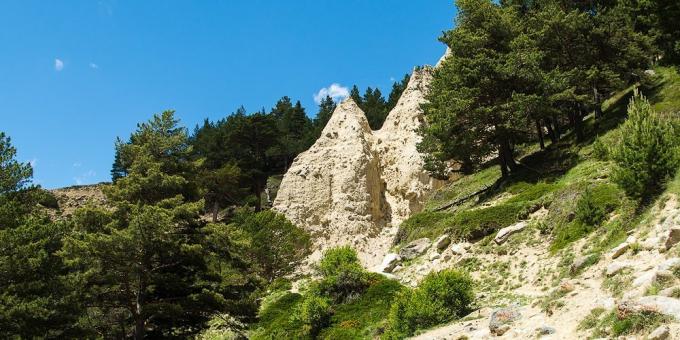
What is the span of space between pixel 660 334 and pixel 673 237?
3971 millimetres

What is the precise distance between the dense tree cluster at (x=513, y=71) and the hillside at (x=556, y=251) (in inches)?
90.8

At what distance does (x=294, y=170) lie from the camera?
4312 centimetres

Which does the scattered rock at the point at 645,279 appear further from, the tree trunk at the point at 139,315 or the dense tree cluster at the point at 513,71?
the dense tree cluster at the point at 513,71

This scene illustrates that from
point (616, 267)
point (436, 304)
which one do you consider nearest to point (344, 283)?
point (436, 304)

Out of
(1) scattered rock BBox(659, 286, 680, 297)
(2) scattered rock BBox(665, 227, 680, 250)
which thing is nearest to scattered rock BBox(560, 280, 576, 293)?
(2) scattered rock BBox(665, 227, 680, 250)

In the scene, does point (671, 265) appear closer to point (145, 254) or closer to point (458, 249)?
point (458, 249)

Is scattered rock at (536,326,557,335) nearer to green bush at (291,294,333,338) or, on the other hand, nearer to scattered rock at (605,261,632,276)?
scattered rock at (605,261,632,276)

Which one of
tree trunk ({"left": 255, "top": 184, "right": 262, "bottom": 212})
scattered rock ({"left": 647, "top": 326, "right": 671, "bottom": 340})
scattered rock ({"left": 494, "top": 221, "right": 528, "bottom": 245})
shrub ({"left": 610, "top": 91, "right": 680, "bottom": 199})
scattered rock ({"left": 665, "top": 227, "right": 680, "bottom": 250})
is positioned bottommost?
scattered rock ({"left": 647, "top": 326, "right": 671, "bottom": 340})

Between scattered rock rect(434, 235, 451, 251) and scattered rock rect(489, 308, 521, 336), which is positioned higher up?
scattered rock rect(434, 235, 451, 251)

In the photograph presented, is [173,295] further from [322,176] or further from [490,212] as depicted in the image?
[322,176]

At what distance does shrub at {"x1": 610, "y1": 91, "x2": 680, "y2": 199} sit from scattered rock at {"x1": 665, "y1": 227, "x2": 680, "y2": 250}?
130 inches

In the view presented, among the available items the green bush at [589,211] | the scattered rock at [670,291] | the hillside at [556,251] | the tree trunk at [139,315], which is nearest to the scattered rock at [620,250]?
the hillside at [556,251]

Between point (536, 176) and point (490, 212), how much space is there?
5666 millimetres

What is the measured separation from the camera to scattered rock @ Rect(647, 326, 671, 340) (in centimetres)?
718
